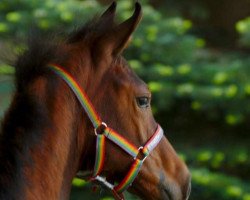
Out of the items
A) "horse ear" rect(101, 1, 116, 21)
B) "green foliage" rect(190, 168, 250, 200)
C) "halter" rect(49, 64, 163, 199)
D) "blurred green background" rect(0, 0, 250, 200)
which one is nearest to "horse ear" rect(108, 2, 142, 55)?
"horse ear" rect(101, 1, 116, 21)

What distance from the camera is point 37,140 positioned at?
2438mm

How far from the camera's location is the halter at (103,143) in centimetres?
249

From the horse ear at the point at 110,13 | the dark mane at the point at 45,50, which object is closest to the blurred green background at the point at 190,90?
the horse ear at the point at 110,13

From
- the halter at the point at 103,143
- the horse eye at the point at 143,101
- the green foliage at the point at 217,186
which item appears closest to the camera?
the halter at the point at 103,143

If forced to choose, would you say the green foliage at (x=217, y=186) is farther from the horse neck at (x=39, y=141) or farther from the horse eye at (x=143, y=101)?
the horse neck at (x=39, y=141)

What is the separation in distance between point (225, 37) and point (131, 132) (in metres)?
4.59

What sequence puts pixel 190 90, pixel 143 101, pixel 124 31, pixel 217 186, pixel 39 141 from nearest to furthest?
1. pixel 39 141
2. pixel 124 31
3. pixel 143 101
4. pixel 217 186
5. pixel 190 90

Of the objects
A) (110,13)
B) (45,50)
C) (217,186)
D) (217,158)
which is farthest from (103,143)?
(217,158)

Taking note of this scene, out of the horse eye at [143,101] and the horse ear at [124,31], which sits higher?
the horse ear at [124,31]

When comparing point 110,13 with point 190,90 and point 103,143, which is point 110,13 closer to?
point 103,143

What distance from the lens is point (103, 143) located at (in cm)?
253

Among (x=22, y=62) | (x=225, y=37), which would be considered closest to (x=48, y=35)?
(x=22, y=62)

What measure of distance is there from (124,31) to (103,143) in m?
0.41

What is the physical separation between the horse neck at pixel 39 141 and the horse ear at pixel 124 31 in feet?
0.87
